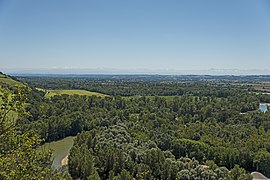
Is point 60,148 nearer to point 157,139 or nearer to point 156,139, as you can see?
point 156,139

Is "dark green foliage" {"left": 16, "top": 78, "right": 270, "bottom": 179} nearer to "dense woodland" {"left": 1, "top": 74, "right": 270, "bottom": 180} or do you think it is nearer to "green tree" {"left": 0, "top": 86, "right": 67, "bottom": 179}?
"dense woodland" {"left": 1, "top": 74, "right": 270, "bottom": 180}

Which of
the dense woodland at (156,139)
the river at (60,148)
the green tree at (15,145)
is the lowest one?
the river at (60,148)

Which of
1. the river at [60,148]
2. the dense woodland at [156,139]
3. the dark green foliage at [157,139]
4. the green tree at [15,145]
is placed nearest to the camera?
the green tree at [15,145]

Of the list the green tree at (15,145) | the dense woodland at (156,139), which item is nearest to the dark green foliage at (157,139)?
the dense woodland at (156,139)

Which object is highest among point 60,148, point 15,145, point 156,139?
point 15,145

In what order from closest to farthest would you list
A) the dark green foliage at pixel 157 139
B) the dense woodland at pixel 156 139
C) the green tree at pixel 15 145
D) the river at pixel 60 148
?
the green tree at pixel 15 145 → the dense woodland at pixel 156 139 → the dark green foliage at pixel 157 139 → the river at pixel 60 148

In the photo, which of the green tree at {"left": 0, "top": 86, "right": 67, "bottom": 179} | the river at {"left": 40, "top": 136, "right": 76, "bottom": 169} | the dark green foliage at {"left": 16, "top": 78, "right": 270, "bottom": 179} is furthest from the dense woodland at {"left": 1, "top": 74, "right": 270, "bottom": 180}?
the river at {"left": 40, "top": 136, "right": 76, "bottom": 169}

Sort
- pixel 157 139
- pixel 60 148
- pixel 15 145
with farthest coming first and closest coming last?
pixel 60 148
pixel 157 139
pixel 15 145

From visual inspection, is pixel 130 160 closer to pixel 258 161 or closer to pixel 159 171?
pixel 159 171

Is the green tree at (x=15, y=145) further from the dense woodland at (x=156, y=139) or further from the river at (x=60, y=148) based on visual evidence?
the river at (x=60, y=148)

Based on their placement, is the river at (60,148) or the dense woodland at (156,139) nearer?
the dense woodland at (156,139)

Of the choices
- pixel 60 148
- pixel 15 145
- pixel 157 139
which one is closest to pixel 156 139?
pixel 157 139
